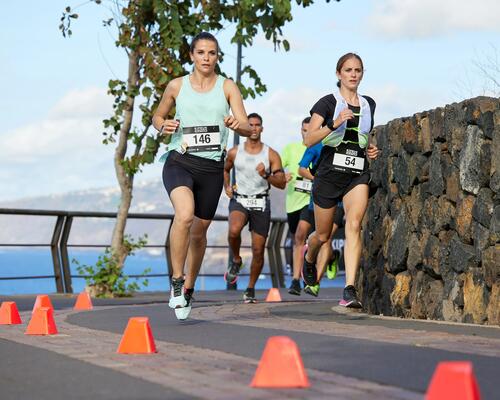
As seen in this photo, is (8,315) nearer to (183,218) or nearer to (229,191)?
(183,218)

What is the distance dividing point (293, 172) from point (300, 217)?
2.27ft

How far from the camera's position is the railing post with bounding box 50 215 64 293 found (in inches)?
795

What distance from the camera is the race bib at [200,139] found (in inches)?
398

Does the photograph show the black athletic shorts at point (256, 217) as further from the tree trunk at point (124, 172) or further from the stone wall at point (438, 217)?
the tree trunk at point (124, 172)

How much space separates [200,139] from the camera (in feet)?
33.2

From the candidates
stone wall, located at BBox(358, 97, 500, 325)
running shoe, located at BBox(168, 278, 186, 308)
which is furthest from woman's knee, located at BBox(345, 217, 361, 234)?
running shoe, located at BBox(168, 278, 186, 308)

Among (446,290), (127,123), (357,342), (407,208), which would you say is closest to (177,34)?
(127,123)

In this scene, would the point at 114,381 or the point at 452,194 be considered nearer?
the point at 114,381

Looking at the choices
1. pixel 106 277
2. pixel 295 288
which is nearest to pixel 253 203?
pixel 295 288

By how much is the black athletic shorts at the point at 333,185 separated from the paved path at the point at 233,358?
41.8 inches

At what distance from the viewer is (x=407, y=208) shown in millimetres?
11742

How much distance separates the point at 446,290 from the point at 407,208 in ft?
4.00

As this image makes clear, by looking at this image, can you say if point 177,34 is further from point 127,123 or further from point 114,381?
point 114,381

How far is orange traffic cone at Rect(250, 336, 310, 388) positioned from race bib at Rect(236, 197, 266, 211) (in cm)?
932
